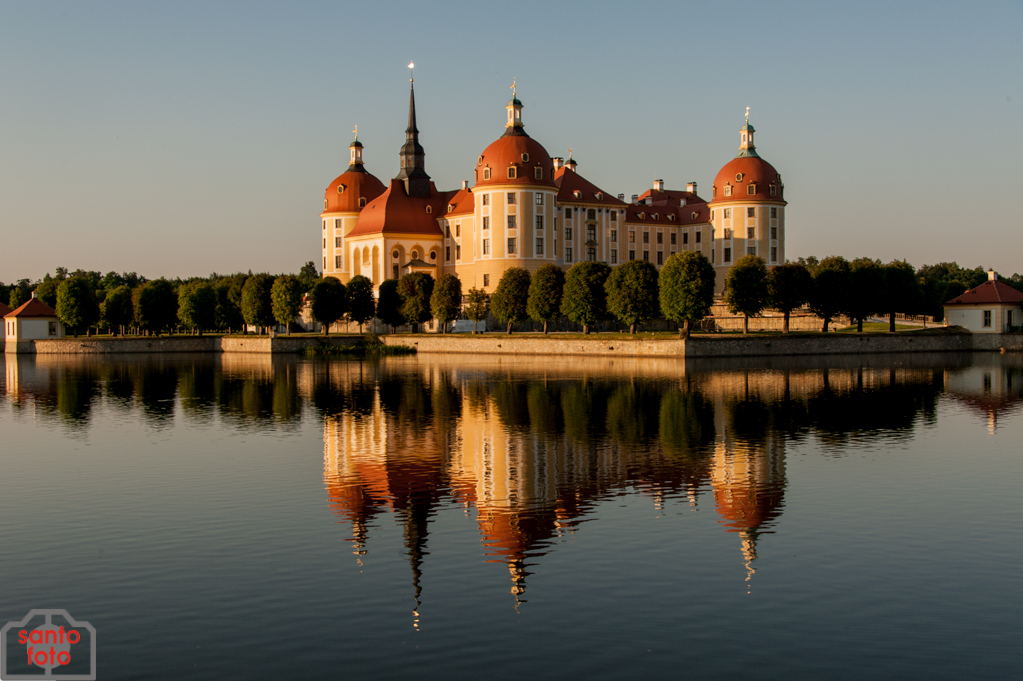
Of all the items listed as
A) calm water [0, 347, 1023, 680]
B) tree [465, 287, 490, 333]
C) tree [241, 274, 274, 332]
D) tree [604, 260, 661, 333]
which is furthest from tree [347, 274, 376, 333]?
calm water [0, 347, 1023, 680]

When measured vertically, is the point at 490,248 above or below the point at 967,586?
above

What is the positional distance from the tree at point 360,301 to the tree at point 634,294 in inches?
1127

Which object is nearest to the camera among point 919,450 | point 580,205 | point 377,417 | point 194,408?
point 919,450

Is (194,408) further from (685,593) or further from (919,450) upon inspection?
(685,593)

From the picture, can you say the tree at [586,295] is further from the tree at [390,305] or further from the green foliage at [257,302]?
the green foliage at [257,302]

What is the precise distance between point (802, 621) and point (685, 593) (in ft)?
5.35

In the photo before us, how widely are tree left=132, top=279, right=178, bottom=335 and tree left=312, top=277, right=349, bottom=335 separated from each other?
19277 millimetres

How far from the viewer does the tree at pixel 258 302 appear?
3706 inches

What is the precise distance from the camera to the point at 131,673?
35.0ft

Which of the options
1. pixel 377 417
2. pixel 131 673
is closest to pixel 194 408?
pixel 377 417

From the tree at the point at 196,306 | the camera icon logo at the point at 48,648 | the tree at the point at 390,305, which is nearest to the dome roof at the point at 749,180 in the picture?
the tree at the point at 390,305

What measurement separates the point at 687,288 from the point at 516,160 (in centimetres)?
3062

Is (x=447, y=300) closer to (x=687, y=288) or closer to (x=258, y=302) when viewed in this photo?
(x=258, y=302)

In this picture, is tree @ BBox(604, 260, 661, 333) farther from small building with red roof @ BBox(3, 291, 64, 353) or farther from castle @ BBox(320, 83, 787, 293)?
small building with red roof @ BBox(3, 291, 64, 353)
